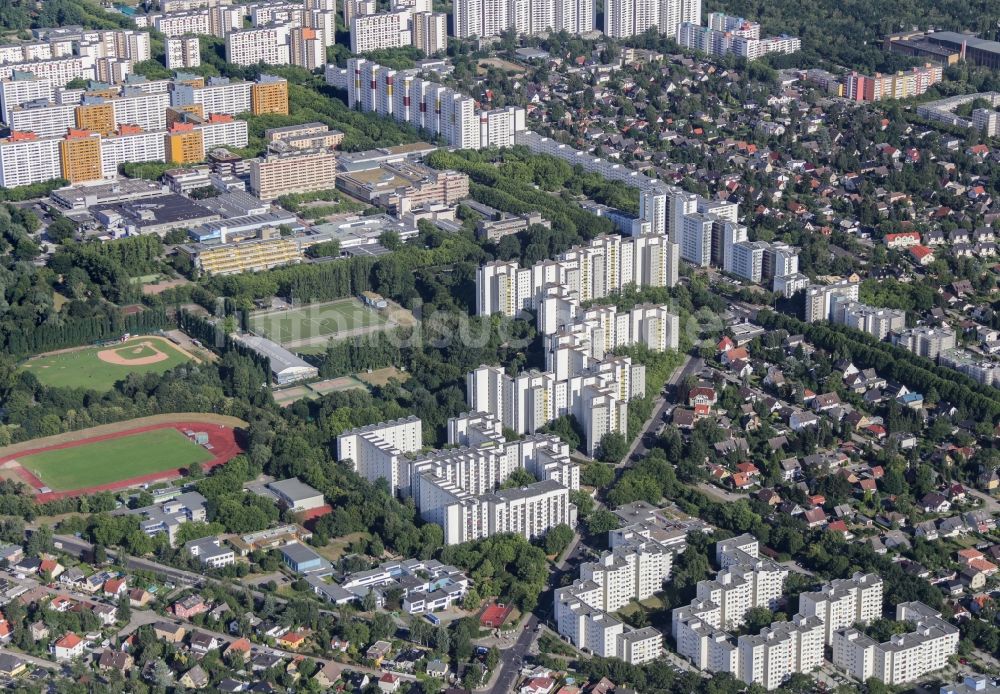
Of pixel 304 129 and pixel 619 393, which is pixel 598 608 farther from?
pixel 304 129

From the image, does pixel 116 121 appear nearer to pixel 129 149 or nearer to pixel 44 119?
pixel 44 119

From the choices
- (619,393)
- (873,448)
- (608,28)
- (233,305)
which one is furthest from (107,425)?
(608,28)

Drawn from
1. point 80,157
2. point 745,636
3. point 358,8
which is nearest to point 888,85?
point 358,8

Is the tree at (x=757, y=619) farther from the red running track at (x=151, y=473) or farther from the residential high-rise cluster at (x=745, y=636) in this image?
the red running track at (x=151, y=473)

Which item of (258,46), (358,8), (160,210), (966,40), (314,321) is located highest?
(358,8)

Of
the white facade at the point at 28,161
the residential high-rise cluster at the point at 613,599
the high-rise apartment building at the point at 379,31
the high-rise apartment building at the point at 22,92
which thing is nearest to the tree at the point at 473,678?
the residential high-rise cluster at the point at 613,599

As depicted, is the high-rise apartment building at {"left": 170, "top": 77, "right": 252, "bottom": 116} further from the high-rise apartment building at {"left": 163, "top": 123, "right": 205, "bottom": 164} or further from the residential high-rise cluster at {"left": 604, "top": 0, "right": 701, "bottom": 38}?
the residential high-rise cluster at {"left": 604, "top": 0, "right": 701, "bottom": 38}
